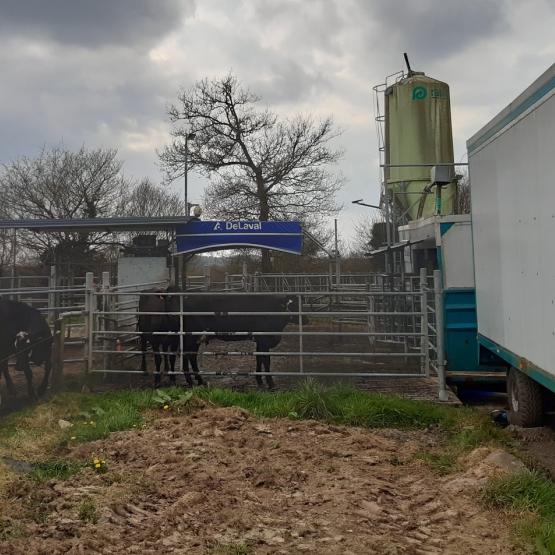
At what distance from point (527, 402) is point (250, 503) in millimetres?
3562

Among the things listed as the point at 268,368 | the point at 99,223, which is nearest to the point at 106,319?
the point at 268,368

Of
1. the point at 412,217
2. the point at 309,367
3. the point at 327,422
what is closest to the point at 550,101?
the point at 327,422

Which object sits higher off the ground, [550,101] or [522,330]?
[550,101]

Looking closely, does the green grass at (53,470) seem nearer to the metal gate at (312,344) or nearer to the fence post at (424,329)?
the metal gate at (312,344)

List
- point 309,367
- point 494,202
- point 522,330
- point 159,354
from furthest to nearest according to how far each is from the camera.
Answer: point 309,367, point 159,354, point 494,202, point 522,330

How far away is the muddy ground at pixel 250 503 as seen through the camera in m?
3.38

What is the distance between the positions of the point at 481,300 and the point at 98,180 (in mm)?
28669

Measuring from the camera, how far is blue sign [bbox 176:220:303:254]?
14.5m

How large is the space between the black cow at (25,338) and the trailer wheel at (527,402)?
6589 mm

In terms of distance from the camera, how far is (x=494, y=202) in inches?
243

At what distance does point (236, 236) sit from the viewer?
14.8 meters

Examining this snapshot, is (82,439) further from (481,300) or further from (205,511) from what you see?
(481,300)

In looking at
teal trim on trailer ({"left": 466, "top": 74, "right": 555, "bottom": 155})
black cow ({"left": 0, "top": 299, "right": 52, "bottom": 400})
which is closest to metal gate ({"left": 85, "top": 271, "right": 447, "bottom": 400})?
black cow ({"left": 0, "top": 299, "right": 52, "bottom": 400})

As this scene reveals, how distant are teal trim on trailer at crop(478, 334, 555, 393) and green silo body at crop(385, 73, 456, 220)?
7418mm
